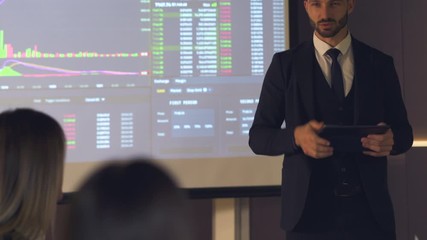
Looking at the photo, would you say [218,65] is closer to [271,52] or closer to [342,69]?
[271,52]

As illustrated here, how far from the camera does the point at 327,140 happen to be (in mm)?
1923

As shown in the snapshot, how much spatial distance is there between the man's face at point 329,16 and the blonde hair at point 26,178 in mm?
1171

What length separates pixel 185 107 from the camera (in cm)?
290

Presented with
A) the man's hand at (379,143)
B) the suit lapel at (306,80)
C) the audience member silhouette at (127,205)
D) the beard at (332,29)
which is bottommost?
the audience member silhouette at (127,205)

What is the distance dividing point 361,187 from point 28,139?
46.1 inches

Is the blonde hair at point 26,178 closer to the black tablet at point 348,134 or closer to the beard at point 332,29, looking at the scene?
the black tablet at point 348,134

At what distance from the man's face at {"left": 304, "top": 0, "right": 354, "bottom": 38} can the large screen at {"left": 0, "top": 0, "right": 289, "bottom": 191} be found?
0.81 metres

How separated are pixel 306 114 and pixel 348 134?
19 cm

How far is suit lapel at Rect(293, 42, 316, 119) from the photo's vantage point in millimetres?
2027

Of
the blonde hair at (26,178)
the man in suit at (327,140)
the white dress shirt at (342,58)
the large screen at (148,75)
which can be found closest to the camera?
the blonde hair at (26,178)

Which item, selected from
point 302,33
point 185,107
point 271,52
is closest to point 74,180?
point 185,107

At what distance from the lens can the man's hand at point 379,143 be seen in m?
1.93

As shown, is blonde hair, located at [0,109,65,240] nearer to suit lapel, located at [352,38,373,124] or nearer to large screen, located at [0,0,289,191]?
suit lapel, located at [352,38,373,124]

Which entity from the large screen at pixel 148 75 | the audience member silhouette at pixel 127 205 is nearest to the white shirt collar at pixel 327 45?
the large screen at pixel 148 75
